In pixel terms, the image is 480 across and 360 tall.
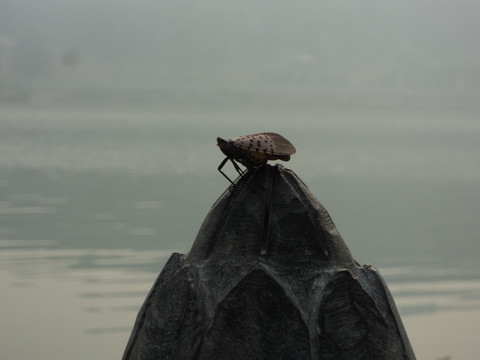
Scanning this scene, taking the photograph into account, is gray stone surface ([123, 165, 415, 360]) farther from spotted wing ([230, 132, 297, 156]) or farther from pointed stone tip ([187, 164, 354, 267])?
spotted wing ([230, 132, 297, 156])

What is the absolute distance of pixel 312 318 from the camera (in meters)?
3.39

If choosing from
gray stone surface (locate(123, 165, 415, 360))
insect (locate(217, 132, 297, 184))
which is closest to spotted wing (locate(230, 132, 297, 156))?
insect (locate(217, 132, 297, 184))

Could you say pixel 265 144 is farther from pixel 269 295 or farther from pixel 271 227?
pixel 269 295

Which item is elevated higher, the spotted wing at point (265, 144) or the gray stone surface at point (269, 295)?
the spotted wing at point (265, 144)

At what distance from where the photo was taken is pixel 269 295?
3400 millimetres

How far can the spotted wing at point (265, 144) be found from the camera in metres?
3.68

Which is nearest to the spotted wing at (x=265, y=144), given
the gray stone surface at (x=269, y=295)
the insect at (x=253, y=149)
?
the insect at (x=253, y=149)

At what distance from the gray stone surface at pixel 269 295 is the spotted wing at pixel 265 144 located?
0.12 m

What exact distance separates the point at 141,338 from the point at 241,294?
1.72 ft

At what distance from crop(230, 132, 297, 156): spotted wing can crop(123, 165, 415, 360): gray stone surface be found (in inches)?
4.9

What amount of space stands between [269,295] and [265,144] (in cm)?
72

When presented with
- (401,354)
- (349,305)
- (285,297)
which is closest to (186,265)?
(285,297)

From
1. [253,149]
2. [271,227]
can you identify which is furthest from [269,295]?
[253,149]

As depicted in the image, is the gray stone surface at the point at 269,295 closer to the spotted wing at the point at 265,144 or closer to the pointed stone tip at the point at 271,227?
the pointed stone tip at the point at 271,227
